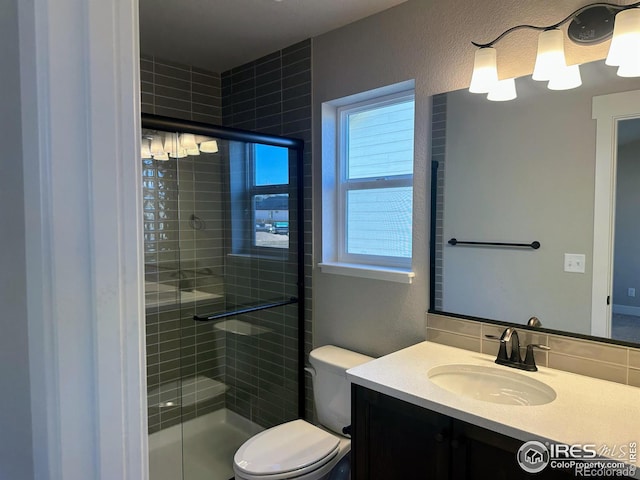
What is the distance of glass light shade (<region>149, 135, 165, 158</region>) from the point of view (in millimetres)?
2133

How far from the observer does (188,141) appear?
2191 millimetres

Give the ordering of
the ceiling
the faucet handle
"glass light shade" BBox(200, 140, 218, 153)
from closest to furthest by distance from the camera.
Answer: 1. the faucet handle
2. the ceiling
3. "glass light shade" BBox(200, 140, 218, 153)

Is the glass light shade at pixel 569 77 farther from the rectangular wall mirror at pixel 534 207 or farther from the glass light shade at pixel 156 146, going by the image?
the glass light shade at pixel 156 146

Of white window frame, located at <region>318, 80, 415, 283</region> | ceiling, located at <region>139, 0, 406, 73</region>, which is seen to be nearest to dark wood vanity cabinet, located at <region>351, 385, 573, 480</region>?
white window frame, located at <region>318, 80, 415, 283</region>

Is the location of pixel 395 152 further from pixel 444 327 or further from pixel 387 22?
pixel 444 327

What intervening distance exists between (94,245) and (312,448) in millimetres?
1707

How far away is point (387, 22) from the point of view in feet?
6.57

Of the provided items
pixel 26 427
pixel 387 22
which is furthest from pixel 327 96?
pixel 26 427

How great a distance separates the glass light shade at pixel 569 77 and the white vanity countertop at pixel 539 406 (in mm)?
1052

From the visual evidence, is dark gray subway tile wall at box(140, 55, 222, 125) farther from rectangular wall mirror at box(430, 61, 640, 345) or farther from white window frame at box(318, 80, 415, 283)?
rectangular wall mirror at box(430, 61, 640, 345)

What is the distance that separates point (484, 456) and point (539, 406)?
0.23 m

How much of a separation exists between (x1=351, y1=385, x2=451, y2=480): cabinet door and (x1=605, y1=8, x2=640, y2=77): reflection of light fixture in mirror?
1.28 meters

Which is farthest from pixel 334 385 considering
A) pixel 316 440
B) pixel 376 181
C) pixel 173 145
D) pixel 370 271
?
pixel 173 145

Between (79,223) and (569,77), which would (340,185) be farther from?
(79,223)
